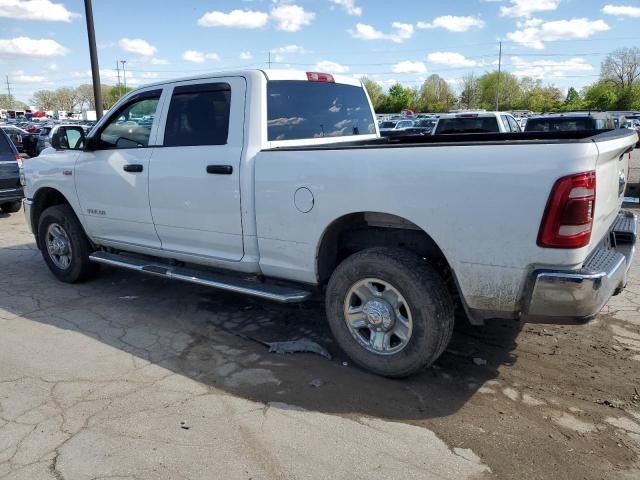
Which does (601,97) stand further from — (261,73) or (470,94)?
(261,73)

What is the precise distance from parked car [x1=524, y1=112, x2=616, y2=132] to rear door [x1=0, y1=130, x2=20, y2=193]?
10.4 metres

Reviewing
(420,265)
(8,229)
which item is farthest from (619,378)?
(8,229)

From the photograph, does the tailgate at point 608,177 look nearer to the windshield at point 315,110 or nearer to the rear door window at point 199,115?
the windshield at point 315,110

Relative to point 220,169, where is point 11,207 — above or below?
below

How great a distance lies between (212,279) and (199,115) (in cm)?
139

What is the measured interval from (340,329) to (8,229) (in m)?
7.97

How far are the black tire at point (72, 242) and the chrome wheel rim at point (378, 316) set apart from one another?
3445 mm

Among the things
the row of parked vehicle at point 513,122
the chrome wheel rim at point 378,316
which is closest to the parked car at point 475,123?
the row of parked vehicle at point 513,122

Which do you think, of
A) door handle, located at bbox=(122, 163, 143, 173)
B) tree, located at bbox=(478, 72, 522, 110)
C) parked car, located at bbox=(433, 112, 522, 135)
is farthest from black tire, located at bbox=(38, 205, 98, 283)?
tree, located at bbox=(478, 72, 522, 110)

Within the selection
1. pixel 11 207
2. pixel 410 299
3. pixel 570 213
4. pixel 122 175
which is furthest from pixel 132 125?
pixel 11 207

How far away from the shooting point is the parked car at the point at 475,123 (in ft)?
38.9

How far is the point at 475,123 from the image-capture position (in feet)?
40.0

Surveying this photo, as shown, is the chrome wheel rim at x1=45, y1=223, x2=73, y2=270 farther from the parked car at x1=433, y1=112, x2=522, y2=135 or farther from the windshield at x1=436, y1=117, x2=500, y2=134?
the windshield at x1=436, y1=117, x2=500, y2=134

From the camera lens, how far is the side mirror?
546 centimetres
